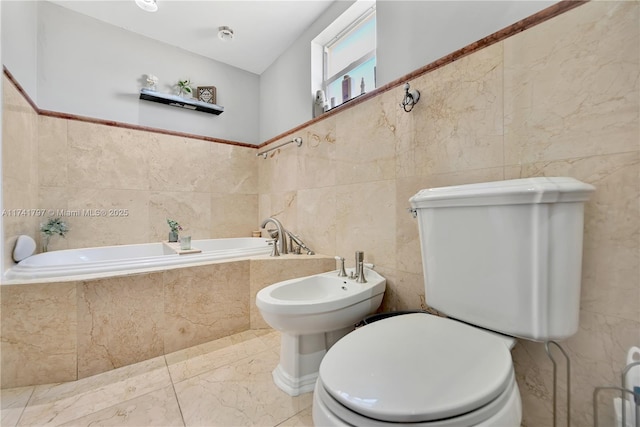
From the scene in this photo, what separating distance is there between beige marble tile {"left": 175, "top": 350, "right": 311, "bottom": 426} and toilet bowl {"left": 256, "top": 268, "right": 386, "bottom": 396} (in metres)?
0.07

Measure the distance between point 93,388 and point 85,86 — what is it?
7.17 feet

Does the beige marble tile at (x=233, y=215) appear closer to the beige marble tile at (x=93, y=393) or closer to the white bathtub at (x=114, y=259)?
the white bathtub at (x=114, y=259)

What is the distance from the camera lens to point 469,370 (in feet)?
1.99

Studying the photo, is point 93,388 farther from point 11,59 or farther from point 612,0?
point 612,0

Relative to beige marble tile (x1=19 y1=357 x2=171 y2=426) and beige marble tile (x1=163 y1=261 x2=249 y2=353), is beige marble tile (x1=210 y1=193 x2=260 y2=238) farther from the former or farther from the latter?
beige marble tile (x1=19 y1=357 x2=171 y2=426)

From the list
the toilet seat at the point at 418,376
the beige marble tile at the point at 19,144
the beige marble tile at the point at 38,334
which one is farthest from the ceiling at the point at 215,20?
the toilet seat at the point at 418,376

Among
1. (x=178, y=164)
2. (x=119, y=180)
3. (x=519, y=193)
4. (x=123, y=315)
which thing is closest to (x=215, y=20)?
(x=178, y=164)

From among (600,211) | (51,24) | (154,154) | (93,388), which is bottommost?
(93,388)

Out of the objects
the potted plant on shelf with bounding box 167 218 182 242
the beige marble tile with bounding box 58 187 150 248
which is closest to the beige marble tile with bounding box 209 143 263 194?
the potted plant on shelf with bounding box 167 218 182 242

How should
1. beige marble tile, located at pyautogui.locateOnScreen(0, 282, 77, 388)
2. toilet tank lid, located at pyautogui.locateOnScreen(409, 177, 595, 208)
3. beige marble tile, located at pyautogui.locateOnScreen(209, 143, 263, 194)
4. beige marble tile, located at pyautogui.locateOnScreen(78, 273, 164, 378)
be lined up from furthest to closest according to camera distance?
beige marble tile, located at pyautogui.locateOnScreen(209, 143, 263, 194) → beige marble tile, located at pyautogui.locateOnScreen(78, 273, 164, 378) → beige marble tile, located at pyautogui.locateOnScreen(0, 282, 77, 388) → toilet tank lid, located at pyautogui.locateOnScreen(409, 177, 595, 208)

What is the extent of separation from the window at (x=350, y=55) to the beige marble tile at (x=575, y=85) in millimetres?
968

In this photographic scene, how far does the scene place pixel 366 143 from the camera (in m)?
1.56

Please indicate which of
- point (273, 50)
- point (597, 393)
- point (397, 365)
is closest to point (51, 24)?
point (273, 50)

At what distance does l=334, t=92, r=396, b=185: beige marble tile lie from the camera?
1434mm
